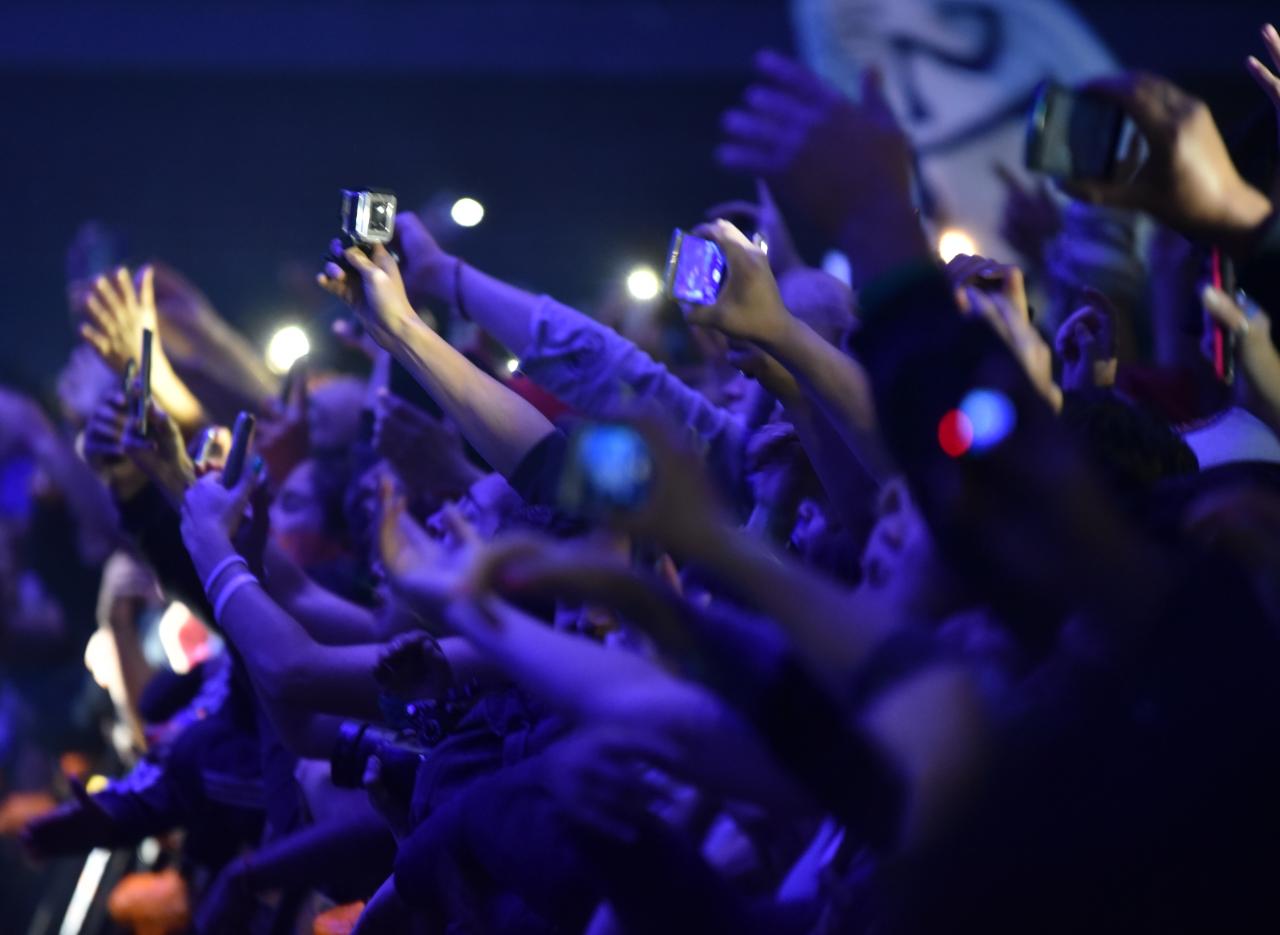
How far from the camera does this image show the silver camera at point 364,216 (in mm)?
2066

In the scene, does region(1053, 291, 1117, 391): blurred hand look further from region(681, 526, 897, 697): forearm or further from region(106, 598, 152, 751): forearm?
region(106, 598, 152, 751): forearm

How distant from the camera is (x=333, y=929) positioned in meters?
2.13

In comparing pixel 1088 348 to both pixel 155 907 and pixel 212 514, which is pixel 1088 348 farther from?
pixel 155 907

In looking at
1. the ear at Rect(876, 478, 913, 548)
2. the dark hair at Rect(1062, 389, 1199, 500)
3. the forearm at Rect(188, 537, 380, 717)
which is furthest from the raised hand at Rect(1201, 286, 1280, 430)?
the forearm at Rect(188, 537, 380, 717)

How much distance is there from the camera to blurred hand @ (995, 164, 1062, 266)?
3.63m

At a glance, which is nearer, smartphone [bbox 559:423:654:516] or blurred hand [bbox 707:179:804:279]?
smartphone [bbox 559:423:654:516]

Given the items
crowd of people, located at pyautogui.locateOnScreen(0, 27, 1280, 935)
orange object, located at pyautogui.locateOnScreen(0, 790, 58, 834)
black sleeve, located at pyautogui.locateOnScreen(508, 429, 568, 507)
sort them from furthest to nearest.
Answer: orange object, located at pyautogui.locateOnScreen(0, 790, 58, 834), black sleeve, located at pyautogui.locateOnScreen(508, 429, 568, 507), crowd of people, located at pyautogui.locateOnScreen(0, 27, 1280, 935)

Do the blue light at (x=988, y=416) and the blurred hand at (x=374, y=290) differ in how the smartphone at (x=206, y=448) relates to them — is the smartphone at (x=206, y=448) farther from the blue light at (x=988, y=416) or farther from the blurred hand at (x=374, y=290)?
the blue light at (x=988, y=416)

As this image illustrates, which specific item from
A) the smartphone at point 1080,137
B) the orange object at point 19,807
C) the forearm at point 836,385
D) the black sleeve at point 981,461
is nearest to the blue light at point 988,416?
the black sleeve at point 981,461

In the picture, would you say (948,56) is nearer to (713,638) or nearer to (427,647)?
(427,647)

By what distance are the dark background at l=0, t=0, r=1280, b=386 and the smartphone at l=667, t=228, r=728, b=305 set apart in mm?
4840

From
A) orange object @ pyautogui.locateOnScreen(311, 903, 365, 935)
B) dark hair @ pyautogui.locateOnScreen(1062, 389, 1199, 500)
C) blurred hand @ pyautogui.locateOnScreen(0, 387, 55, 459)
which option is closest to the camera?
dark hair @ pyautogui.locateOnScreen(1062, 389, 1199, 500)

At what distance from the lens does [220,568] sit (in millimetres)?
1993

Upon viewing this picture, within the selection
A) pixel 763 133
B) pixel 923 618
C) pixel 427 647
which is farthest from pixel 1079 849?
pixel 427 647
